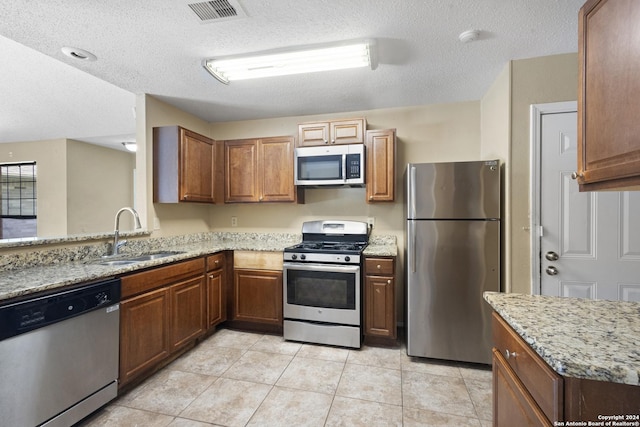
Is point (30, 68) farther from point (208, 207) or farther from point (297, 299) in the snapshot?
point (297, 299)

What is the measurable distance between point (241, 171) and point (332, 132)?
1.15 metres

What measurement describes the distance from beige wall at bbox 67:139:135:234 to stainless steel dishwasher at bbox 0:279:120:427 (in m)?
4.28

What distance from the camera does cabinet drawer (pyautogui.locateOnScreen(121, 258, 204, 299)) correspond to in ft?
Answer: 6.30

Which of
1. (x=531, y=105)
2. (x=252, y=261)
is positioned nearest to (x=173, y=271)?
(x=252, y=261)

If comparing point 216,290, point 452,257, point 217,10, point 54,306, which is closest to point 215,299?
point 216,290

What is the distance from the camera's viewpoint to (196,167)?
3012 mm

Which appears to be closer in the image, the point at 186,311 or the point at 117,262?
the point at 117,262

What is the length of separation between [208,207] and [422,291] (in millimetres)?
2793

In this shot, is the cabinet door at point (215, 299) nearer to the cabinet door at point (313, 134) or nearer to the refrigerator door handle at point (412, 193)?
the cabinet door at point (313, 134)

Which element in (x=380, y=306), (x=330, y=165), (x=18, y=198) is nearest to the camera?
(x=380, y=306)

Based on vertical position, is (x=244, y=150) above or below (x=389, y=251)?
above

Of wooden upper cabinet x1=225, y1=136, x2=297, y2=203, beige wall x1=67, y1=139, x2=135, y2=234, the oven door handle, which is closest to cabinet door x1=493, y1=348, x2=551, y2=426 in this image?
the oven door handle

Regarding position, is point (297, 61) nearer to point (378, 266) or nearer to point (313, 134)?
point (313, 134)

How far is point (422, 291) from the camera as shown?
2.38 metres
